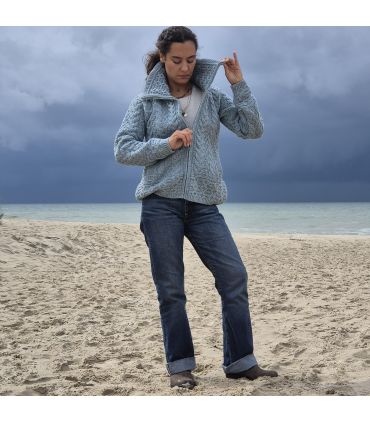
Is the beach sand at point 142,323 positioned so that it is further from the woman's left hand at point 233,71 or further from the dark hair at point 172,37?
the dark hair at point 172,37

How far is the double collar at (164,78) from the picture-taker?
8.26 ft

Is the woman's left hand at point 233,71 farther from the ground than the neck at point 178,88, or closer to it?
farther from the ground

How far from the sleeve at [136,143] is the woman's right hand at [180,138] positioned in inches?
1.0

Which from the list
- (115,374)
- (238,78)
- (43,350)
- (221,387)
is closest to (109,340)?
(43,350)

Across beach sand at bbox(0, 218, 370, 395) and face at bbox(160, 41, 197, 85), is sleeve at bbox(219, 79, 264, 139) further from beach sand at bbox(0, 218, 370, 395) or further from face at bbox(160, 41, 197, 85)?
beach sand at bbox(0, 218, 370, 395)

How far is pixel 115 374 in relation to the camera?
2.91m

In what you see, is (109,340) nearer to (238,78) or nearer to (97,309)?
(97,309)

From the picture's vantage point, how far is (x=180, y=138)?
2.33m

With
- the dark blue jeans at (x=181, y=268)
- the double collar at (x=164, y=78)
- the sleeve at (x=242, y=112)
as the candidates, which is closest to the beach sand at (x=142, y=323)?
the dark blue jeans at (x=181, y=268)

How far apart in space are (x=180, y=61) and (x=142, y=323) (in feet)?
8.11

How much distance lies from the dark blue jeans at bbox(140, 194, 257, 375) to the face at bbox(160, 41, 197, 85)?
0.59 m

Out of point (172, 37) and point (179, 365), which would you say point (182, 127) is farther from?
point (179, 365)

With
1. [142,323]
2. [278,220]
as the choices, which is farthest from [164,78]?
[278,220]

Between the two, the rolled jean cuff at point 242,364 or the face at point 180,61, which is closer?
the face at point 180,61
